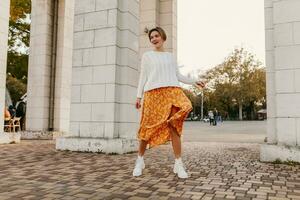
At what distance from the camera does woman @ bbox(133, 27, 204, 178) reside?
4.14 metres

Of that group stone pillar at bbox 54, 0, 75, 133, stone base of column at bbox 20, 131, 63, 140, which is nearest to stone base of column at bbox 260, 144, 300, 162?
stone base of column at bbox 20, 131, 63, 140

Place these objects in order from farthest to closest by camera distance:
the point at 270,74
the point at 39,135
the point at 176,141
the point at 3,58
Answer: the point at 39,135, the point at 3,58, the point at 270,74, the point at 176,141

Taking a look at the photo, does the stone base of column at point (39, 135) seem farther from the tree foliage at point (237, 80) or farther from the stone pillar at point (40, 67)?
the tree foliage at point (237, 80)

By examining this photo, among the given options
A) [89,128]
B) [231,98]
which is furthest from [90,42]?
[231,98]

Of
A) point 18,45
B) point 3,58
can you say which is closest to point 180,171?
point 3,58

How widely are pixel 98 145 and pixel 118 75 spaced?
5.13 feet

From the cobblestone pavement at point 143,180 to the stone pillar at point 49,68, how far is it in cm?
593

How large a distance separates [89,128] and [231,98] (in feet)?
146

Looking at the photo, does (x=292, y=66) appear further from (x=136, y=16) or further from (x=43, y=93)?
(x=43, y=93)

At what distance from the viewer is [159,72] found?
4254 millimetres

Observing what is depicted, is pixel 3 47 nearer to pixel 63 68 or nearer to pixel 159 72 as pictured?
pixel 63 68

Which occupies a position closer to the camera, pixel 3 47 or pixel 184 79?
pixel 184 79

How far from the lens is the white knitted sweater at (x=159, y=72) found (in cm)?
424

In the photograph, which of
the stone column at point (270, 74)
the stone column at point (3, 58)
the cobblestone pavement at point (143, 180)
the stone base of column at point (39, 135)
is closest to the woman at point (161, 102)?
the cobblestone pavement at point (143, 180)
